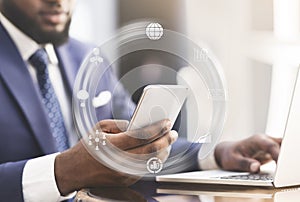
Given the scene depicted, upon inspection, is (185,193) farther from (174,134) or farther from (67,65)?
(67,65)

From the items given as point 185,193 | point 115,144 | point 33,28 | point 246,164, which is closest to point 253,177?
point 246,164

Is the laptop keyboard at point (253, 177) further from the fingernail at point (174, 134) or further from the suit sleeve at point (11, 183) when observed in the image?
the suit sleeve at point (11, 183)

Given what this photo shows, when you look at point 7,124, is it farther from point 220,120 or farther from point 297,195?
point 297,195

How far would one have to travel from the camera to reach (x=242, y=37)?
3.60 feet

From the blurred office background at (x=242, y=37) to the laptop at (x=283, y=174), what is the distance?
71 mm

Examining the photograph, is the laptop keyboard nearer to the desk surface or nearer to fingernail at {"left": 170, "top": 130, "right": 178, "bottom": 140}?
the desk surface

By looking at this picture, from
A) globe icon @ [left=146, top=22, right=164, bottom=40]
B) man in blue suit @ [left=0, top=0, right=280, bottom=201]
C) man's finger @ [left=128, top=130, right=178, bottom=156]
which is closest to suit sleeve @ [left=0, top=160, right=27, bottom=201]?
man in blue suit @ [left=0, top=0, right=280, bottom=201]

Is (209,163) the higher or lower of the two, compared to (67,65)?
lower

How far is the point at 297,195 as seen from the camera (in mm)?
972

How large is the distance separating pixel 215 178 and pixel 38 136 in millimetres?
361

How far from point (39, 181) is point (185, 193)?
0.93 feet

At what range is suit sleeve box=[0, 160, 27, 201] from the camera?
3.40ft

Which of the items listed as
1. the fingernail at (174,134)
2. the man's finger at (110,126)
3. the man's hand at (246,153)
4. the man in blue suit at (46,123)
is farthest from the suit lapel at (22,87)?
the man's hand at (246,153)

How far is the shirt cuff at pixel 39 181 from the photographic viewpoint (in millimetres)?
1045
